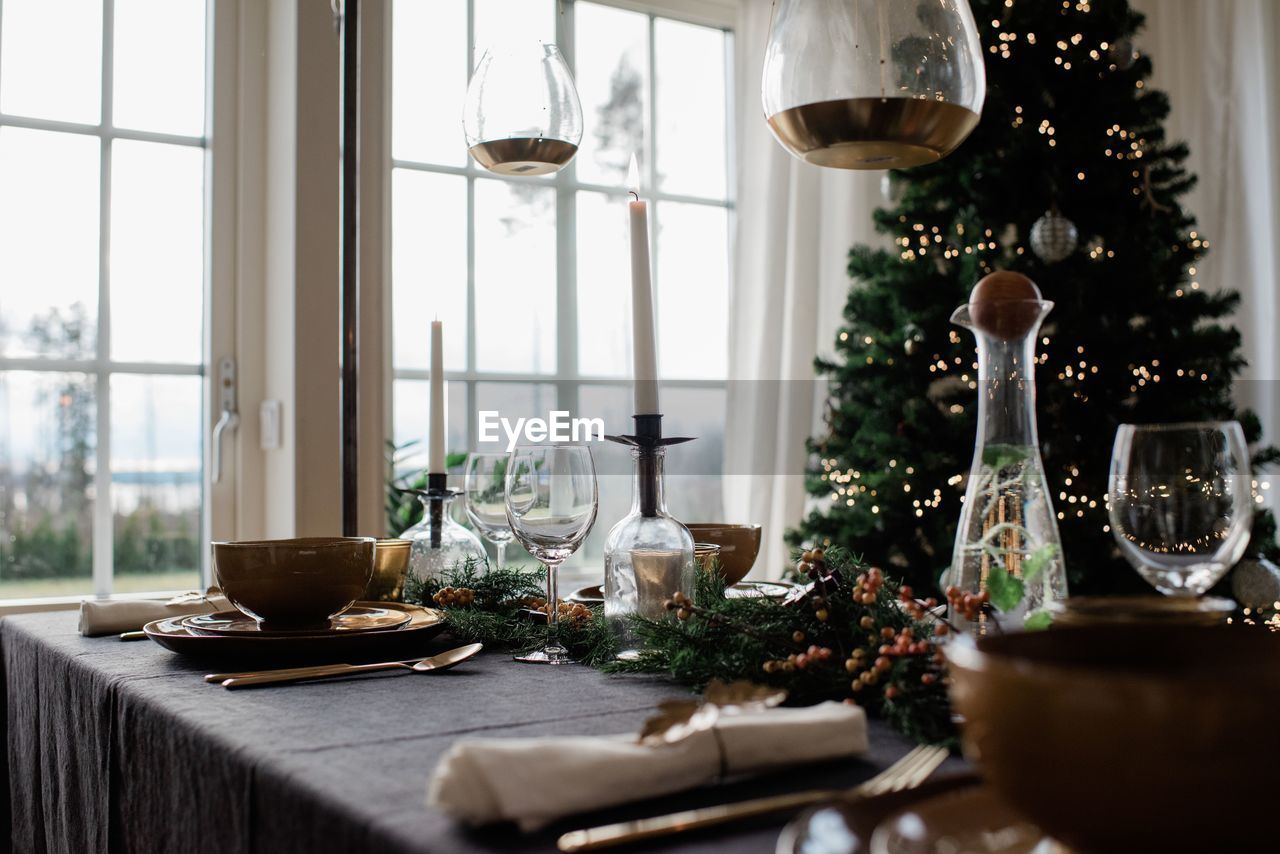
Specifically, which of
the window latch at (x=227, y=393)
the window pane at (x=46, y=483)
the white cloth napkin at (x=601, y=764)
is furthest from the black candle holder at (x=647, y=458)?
the window pane at (x=46, y=483)

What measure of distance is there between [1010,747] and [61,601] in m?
2.49

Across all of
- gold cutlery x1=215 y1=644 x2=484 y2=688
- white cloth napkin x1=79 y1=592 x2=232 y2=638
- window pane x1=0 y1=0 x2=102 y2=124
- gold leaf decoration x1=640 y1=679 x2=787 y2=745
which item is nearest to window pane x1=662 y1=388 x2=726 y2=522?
window pane x1=0 y1=0 x2=102 y2=124

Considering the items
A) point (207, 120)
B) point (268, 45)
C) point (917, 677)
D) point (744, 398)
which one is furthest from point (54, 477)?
point (917, 677)

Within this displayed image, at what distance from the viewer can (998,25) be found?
8.31 ft

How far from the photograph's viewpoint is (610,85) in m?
3.14

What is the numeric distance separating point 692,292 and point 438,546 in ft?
6.81

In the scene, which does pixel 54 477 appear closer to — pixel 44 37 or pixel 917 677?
pixel 44 37

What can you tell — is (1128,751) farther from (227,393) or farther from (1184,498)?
(227,393)

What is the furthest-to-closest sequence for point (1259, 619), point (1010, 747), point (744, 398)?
point (744, 398) < point (1259, 619) < point (1010, 747)

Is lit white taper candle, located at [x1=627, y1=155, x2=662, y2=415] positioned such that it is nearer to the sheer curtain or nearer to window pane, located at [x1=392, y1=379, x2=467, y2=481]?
window pane, located at [x1=392, y1=379, x2=467, y2=481]

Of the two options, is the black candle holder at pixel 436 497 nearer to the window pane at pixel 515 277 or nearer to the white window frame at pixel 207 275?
the white window frame at pixel 207 275

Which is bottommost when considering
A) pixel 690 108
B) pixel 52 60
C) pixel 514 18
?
pixel 52 60

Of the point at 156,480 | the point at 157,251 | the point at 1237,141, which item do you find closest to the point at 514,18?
the point at 157,251

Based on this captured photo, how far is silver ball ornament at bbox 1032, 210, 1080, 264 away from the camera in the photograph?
239cm
